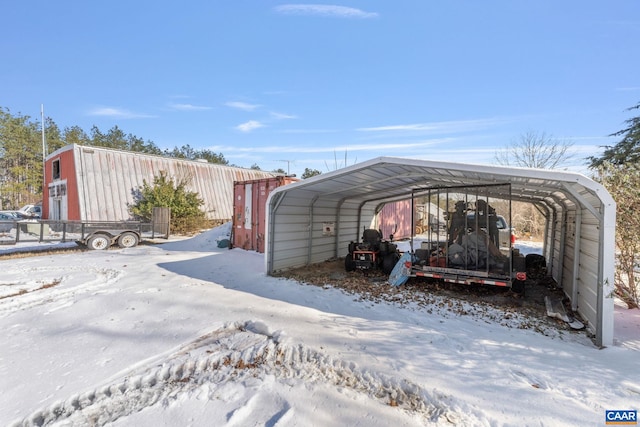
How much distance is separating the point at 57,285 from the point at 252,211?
6.47m

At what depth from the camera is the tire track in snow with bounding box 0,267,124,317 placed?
5.57m

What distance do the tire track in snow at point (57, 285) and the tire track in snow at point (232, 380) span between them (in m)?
3.59

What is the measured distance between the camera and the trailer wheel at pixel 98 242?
12.1 metres

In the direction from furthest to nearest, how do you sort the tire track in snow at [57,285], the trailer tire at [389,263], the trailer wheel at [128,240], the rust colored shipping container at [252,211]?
the trailer wheel at [128,240], the rust colored shipping container at [252,211], the trailer tire at [389,263], the tire track in snow at [57,285]

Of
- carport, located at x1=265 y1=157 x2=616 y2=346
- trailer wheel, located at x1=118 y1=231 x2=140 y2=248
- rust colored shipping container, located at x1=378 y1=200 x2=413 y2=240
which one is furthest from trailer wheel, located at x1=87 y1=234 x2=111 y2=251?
rust colored shipping container, located at x1=378 y1=200 x2=413 y2=240

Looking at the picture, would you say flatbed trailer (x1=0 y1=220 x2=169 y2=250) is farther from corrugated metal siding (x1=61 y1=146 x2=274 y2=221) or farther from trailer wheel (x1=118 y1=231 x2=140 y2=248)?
corrugated metal siding (x1=61 y1=146 x2=274 y2=221)

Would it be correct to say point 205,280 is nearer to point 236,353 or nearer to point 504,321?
point 236,353

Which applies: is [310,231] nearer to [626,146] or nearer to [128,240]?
[128,240]

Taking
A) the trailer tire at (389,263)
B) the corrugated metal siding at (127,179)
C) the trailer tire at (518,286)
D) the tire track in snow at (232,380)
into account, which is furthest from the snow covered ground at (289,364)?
the corrugated metal siding at (127,179)

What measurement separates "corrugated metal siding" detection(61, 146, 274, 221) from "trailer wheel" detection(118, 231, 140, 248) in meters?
4.92

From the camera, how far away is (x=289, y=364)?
354 centimetres

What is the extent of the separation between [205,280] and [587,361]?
7170 millimetres

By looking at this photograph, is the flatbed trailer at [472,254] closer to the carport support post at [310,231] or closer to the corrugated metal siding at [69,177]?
the carport support post at [310,231]

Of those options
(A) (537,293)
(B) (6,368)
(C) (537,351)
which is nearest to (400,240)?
(A) (537,293)
